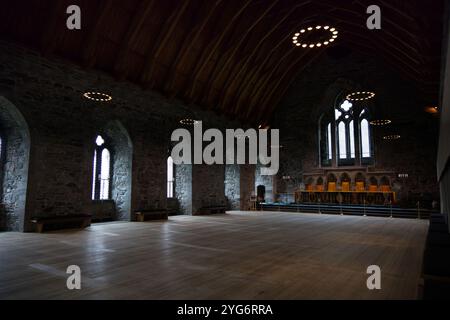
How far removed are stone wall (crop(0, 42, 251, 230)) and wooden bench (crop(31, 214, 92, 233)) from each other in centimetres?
33

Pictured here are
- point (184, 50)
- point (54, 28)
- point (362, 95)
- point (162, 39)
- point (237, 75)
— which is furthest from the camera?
point (237, 75)

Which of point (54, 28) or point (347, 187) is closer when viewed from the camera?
point (54, 28)

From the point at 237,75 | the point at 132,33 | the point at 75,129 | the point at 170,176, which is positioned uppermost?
the point at 237,75

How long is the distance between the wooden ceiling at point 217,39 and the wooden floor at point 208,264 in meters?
5.10

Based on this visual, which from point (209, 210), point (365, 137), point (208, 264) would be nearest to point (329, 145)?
point (365, 137)

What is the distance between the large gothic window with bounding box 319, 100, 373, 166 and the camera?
56.0 ft

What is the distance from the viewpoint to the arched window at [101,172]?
451 inches

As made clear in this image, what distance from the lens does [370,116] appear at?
658 inches

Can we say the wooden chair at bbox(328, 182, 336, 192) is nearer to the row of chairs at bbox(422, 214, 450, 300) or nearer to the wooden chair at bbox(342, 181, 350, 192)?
the wooden chair at bbox(342, 181, 350, 192)

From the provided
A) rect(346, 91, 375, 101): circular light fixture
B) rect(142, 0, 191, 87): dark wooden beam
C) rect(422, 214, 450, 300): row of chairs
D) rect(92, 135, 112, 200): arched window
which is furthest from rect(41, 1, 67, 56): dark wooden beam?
rect(346, 91, 375, 101): circular light fixture

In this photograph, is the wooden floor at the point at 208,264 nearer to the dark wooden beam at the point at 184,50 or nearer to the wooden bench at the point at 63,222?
the wooden bench at the point at 63,222

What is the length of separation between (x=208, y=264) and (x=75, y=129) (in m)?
7.27

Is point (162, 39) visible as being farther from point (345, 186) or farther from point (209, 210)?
point (345, 186)

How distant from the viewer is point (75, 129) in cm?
966
